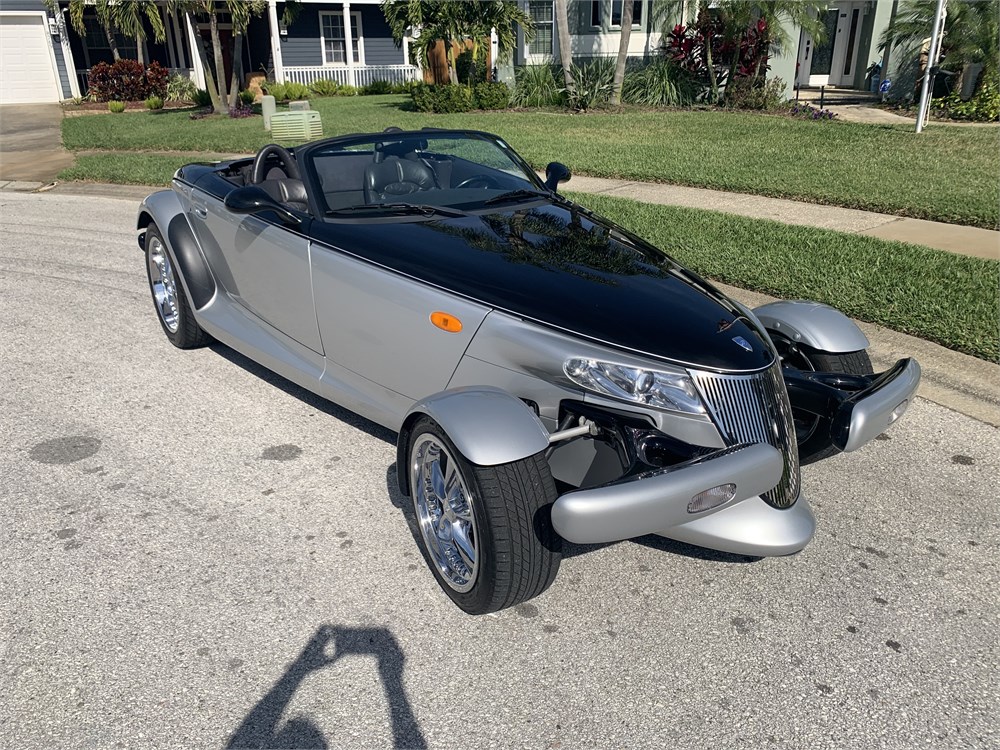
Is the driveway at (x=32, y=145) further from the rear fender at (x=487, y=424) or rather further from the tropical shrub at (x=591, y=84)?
the rear fender at (x=487, y=424)

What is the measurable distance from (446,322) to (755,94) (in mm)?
17402

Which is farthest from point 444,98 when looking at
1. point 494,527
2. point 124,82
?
point 494,527

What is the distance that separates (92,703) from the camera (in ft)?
8.96

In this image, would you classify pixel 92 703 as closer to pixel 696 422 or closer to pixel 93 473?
pixel 93 473

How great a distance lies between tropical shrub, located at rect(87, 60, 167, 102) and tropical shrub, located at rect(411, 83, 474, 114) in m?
11.6

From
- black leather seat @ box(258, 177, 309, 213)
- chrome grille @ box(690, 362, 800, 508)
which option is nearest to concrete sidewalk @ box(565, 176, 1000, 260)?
chrome grille @ box(690, 362, 800, 508)

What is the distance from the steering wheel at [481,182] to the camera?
4672 mm

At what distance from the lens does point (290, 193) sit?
15.2 feet

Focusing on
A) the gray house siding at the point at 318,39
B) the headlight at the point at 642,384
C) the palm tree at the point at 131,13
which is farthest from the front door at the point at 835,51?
the headlight at the point at 642,384

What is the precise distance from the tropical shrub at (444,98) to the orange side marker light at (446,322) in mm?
17506

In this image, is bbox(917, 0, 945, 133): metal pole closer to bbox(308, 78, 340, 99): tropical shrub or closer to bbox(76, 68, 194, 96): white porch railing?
bbox(308, 78, 340, 99): tropical shrub

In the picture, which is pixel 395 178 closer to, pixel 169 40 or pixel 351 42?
pixel 351 42

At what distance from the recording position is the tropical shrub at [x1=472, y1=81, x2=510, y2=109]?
19.9 metres

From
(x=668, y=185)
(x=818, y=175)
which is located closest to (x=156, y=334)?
(x=668, y=185)
